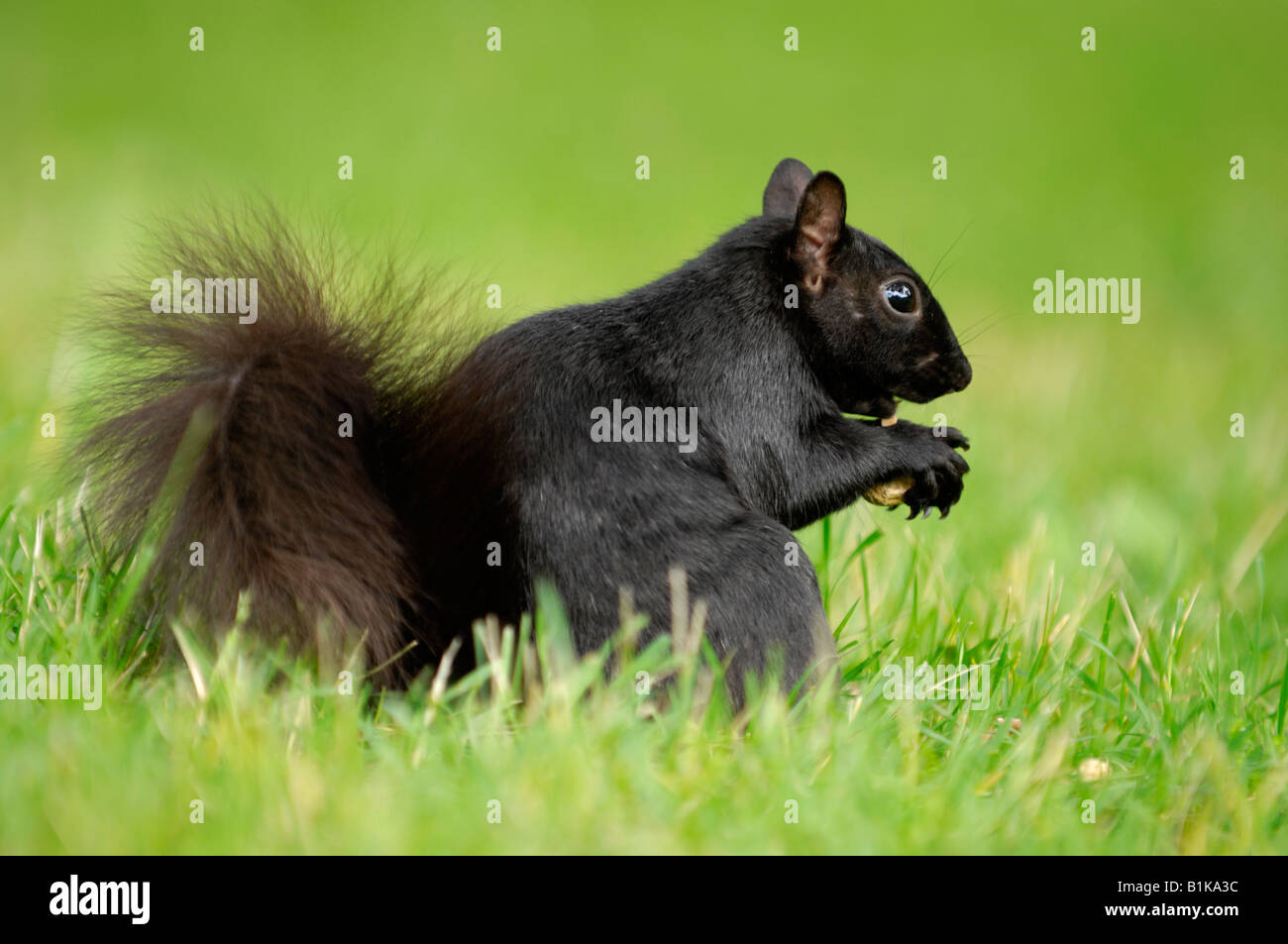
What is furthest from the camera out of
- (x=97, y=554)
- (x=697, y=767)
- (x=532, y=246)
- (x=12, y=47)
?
(x=12, y=47)

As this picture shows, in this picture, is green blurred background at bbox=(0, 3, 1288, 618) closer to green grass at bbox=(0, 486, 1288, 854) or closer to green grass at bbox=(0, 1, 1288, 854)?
green grass at bbox=(0, 1, 1288, 854)

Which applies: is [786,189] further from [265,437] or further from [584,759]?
[584,759]

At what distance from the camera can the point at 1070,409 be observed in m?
7.46

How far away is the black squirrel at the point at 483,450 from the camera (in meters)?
2.85

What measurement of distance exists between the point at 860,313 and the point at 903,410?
10.7ft

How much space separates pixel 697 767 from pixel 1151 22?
13.3 m

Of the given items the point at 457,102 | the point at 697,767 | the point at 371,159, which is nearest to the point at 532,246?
the point at 371,159

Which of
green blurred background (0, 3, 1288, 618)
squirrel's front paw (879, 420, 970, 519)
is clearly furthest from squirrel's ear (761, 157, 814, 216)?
green blurred background (0, 3, 1288, 618)

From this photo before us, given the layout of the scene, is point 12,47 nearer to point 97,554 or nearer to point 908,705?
point 97,554

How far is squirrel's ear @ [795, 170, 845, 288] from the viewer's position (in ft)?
11.3

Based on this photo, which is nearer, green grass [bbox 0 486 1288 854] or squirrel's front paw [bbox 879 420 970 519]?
green grass [bbox 0 486 1288 854]

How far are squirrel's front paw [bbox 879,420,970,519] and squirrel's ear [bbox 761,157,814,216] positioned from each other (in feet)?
2.66

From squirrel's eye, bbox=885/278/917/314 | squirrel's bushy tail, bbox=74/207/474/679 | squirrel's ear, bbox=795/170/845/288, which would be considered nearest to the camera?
squirrel's bushy tail, bbox=74/207/474/679

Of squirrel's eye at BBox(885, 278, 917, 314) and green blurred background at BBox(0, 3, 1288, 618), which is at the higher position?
green blurred background at BBox(0, 3, 1288, 618)
